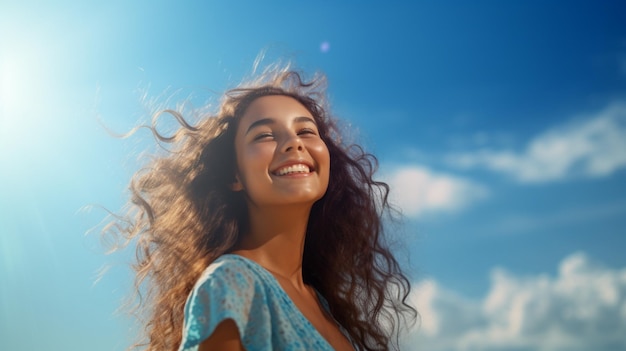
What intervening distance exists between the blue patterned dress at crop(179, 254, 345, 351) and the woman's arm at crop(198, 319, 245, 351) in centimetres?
3

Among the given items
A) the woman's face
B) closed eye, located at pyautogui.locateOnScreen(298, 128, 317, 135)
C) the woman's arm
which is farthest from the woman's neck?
the woman's arm

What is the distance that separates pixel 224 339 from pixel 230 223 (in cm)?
101

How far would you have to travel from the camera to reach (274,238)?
12.4ft

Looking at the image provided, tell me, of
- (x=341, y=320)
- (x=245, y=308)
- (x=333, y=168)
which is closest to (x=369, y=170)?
(x=333, y=168)

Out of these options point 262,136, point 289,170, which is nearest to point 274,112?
point 262,136

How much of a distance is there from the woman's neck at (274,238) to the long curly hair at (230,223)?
0.33 feet

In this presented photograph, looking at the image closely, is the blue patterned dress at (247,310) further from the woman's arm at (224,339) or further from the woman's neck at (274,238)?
the woman's neck at (274,238)

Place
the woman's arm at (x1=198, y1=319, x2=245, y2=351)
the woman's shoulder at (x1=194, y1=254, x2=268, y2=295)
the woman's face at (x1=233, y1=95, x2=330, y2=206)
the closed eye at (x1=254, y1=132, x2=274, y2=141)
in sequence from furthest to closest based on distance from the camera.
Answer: the closed eye at (x1=254, y1=132, x2=274, y2=141) → the woman's face at (x1=233, y1=95, x2=330, y2=206) → the woman's shoulder at (x1=194, y1=254, x2=268, y2=295) → the woman's arm at (x1=198, y1=319, x2=245, y2=351)

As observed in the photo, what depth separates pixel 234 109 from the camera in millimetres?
4098

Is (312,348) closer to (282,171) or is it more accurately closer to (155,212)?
(282,171)

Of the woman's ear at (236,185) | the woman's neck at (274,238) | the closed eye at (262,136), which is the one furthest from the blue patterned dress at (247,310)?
the closed eye at (262,136)

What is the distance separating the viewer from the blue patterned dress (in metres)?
2.91

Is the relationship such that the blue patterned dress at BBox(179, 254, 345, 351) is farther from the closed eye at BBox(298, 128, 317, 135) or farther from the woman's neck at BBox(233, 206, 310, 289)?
the closed eye at BBox(298, 128, 317, 135)

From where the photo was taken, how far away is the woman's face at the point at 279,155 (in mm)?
3646
